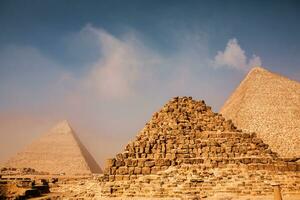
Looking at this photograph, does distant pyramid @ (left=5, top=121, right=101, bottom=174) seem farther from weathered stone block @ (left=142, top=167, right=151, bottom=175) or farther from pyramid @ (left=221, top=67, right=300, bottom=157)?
weathered stone block @ (left=142, top=167, right=151, bottom=175)

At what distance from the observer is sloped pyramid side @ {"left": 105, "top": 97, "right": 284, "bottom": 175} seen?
18.6m

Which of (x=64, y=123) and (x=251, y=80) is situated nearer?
(x=251, y=80)

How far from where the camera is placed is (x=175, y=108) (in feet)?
73.3

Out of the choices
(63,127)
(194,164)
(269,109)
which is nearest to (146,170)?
(194,164)

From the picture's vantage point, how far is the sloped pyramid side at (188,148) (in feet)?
61.0

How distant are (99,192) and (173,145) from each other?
4.28m

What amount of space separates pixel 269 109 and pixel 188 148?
21.4 meters

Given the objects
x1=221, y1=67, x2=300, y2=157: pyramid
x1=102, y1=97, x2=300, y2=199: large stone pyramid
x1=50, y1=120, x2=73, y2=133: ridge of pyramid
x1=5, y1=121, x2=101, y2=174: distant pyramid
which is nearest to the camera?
x1=102, y1=97, x2=300, y2=199: large stone pyramid

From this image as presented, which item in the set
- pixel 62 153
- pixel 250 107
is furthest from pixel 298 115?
pixel 62 153

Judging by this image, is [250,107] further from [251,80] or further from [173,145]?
[173,145]

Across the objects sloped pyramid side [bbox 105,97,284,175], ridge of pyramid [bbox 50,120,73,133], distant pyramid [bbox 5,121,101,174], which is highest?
ridge of pyramid [bbox 50,120,73,133]

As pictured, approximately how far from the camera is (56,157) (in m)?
56.6

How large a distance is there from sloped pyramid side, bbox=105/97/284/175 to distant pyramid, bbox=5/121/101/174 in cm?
3368

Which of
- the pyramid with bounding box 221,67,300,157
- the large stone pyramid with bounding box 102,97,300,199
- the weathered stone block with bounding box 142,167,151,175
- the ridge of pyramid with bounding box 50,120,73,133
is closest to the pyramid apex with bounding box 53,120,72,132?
the ridge of pyramid with bounding box 50,120,73,133
